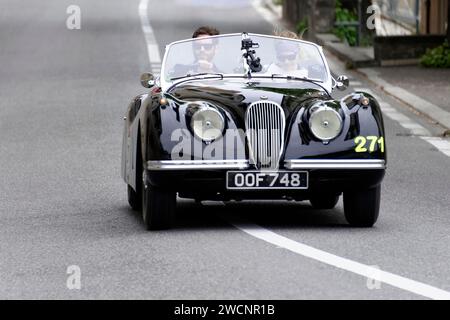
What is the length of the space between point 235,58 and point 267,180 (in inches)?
78.3

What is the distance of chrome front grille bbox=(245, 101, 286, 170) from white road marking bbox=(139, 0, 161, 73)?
58.5ft

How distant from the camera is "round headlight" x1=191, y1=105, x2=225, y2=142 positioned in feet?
36.6

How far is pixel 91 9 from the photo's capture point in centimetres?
4678

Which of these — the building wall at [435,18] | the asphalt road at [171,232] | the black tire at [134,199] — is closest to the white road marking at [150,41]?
the building wall at [435,18]

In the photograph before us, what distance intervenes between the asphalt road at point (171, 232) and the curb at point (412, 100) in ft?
0.78

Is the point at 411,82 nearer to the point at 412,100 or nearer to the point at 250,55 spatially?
the point at 412,100

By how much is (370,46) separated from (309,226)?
2304 centimetres

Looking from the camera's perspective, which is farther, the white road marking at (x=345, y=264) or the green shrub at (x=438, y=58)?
the green shrub at (x=438, y=58)

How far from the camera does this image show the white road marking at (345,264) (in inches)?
348

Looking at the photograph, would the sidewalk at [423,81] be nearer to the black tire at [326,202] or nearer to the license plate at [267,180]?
the black tire at [326,202]

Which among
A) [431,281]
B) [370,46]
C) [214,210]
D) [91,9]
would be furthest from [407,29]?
[431,281]

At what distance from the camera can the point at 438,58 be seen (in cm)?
2886

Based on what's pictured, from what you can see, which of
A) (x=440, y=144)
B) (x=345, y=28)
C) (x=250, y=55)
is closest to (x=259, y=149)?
(x=250, y=55)
